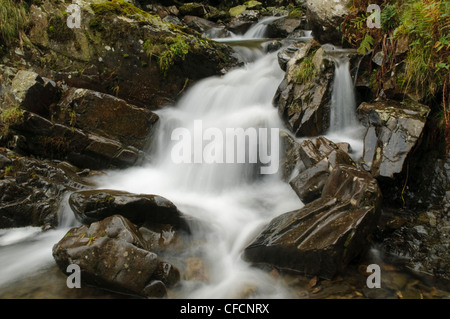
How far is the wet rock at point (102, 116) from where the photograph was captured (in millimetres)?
5824

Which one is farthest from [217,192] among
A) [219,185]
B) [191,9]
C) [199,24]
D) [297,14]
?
[191,9]

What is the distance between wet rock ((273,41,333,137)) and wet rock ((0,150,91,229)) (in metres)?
3.98

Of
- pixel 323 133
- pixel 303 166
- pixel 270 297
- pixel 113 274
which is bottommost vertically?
pixel 270 297

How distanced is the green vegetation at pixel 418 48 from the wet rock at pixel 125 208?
13.1 feet

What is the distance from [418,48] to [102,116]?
5762mm

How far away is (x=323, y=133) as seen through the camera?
566cm

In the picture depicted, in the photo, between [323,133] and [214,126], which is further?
[214,126]

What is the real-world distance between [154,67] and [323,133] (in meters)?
4.15

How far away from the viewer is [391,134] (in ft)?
13.8

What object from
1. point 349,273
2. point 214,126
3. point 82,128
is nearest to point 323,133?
point 214,126

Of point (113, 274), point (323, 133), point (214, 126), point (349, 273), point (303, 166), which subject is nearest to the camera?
point (113, 274)

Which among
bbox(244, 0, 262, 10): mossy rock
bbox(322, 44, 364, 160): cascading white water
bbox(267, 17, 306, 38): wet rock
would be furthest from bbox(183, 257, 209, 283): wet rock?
bbox(244, 0, 262, 10): mossy rock

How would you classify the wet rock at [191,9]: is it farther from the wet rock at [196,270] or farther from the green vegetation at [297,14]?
the wet rock at [196,270]
